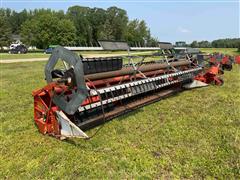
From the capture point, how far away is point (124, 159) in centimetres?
290

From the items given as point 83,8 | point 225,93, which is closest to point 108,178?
point 225,93

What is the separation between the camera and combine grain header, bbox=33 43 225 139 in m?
2.87

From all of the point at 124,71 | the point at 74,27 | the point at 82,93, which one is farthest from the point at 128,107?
the point at 74,27

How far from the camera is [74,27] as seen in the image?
58.1 m

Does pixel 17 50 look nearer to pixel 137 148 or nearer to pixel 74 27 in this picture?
pixel 74 27

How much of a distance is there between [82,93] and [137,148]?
3.73 feet

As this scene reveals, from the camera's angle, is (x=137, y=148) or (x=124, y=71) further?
(x=124, y=71)

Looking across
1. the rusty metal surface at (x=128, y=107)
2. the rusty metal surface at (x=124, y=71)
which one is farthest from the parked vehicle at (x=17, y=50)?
the rusty metal surface at (x=128, y=107)

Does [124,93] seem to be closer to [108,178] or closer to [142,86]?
[142,86]

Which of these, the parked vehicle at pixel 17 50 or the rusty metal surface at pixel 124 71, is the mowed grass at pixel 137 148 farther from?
the parked vehicle at pixel 17 50

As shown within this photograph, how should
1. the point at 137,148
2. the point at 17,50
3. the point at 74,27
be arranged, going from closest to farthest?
the point at 137,148, the point at 17,50, the point at 74,27

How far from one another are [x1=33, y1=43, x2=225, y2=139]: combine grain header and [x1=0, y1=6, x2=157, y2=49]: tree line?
3565 centimetres

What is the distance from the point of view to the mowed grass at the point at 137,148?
8.68ft

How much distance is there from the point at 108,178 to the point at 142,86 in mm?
2220
